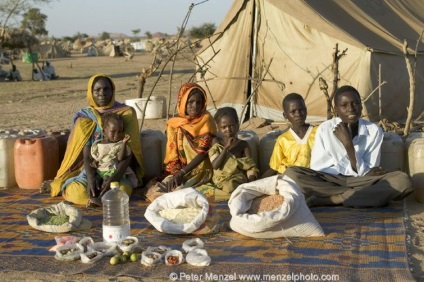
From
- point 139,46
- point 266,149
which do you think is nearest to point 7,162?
point 266,149

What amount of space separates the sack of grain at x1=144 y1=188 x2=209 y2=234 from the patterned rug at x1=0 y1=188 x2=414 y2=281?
0.26 ft

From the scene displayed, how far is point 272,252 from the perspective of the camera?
11.8 feet

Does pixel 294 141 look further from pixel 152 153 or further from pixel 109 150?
pixel 109 150

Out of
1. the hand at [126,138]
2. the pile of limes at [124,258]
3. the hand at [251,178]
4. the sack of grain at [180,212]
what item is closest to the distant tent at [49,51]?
the hand at [126,138]

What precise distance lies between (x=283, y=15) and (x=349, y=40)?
126 centimetres

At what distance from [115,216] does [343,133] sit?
6.23ft

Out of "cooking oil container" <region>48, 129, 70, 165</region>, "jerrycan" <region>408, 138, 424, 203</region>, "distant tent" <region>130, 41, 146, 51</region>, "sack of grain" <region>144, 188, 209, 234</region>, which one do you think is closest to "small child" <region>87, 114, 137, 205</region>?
"cooking oil container" <region>48, 129, 70, 165</region>

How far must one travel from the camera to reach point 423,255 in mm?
3580

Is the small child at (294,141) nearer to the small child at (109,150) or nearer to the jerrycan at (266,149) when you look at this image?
the jerrycan at (266,149)

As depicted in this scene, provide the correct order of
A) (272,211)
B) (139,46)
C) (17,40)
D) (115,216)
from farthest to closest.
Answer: (139,46) < (17,40) < (115,216) < (272,211)

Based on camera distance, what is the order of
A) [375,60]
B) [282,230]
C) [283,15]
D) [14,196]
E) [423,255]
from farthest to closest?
[283,15] → [375,60] → [14,196] → [282,230] → [423,255]

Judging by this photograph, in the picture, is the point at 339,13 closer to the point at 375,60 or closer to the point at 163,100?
the point at 375,60

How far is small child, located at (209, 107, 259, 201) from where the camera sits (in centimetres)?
489

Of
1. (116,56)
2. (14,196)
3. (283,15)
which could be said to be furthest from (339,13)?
(116,56)
